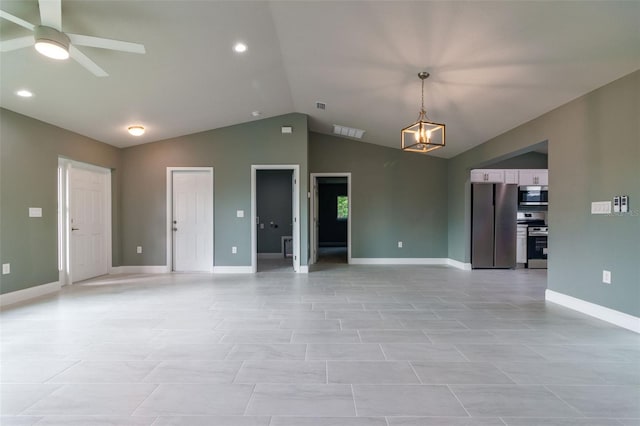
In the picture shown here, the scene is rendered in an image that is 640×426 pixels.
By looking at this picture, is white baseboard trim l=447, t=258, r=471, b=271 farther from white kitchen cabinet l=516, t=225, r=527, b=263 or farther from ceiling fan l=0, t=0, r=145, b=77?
ceiling fan l=0, t=0, r=145, b=77

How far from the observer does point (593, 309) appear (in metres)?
3.43

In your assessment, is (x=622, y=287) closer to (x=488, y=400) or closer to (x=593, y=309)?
(x=593, y=309)

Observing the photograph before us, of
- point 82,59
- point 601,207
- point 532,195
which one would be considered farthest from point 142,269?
point 532,195

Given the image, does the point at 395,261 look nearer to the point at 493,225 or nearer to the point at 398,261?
the point at 398,261

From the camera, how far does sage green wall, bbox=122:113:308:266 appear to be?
607 centimetres

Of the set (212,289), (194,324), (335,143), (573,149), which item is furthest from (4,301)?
(573,149)

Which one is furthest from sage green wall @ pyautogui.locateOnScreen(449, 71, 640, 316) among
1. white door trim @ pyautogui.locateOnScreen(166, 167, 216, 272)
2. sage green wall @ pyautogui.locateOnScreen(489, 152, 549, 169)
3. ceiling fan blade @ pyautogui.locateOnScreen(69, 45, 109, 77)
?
white door trim @ pyautogui.locateOnScreen(166, 167, 216, 272)

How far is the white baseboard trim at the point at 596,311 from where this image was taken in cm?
301

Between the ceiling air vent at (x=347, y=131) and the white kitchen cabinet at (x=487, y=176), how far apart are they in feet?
8.16

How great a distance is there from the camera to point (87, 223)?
5449 millimetres

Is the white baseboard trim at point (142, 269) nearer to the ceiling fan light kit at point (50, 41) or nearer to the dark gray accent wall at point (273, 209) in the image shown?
the dark gray accent wall at point (273, 209)

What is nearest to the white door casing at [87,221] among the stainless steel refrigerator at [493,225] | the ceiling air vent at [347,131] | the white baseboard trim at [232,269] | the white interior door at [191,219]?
the white interior door at [191,219]

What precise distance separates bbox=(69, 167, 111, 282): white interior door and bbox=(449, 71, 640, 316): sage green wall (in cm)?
709

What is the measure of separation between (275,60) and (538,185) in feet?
19.6
